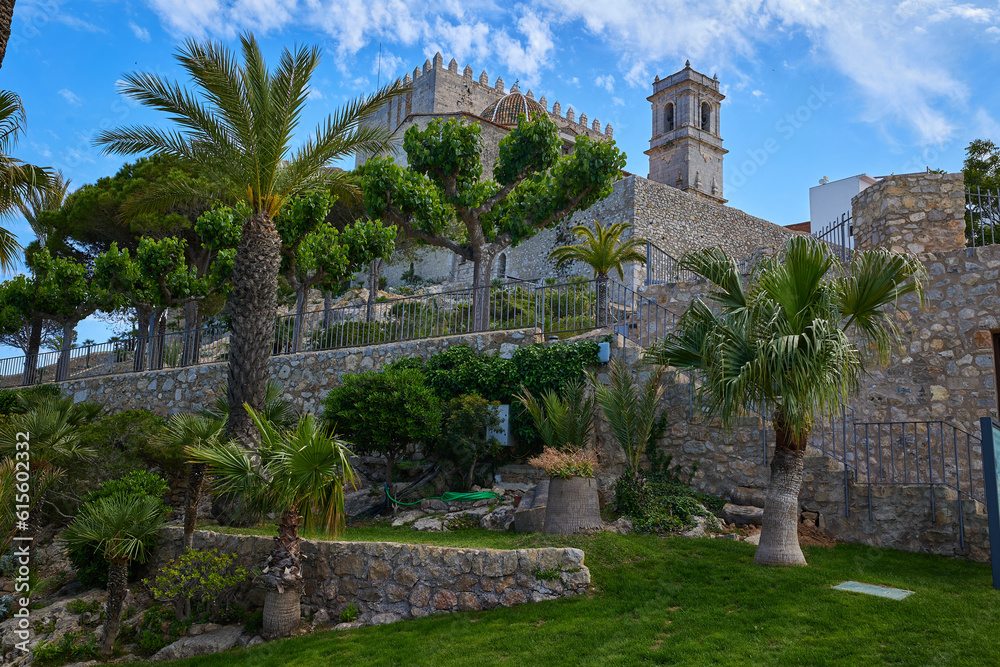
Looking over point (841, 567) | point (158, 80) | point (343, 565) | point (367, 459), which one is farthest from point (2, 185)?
point (841, 567)

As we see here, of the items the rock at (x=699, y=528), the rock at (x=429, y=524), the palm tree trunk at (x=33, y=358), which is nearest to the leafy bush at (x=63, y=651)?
the rock at (x=429, y=524)

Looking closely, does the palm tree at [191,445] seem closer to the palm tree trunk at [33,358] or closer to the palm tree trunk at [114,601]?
the palm tree trunk at [114,601]

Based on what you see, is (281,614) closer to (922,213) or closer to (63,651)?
(63,651)

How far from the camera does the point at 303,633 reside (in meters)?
7.54

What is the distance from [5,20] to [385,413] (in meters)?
7.00

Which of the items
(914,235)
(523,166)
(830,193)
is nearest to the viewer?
(914,235)

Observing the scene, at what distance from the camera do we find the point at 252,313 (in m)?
10.6

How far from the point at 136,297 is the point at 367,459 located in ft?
31.9

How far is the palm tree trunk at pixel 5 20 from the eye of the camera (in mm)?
4836

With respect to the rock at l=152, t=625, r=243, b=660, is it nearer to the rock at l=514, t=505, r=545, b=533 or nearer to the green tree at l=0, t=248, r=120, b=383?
the rock at l=514, t=505, r=545, b=533

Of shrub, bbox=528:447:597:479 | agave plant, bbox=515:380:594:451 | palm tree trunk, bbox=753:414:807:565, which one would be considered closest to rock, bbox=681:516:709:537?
palm tree trunk, bbox=753:414:807:565

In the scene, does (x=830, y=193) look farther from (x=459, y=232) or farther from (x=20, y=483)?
(x=20, y=483)

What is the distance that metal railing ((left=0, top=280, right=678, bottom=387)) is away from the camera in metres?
12.5

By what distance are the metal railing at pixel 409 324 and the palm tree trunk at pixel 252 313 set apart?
381 centimetres
